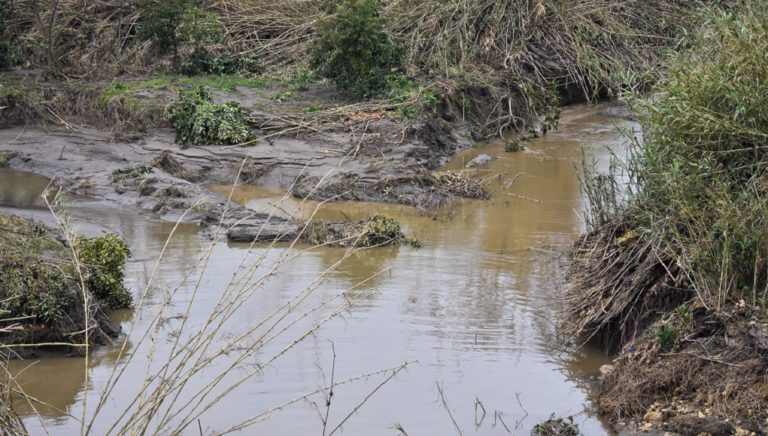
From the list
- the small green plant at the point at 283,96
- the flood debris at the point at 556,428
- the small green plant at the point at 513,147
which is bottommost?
the flood debris at the point at 556,428

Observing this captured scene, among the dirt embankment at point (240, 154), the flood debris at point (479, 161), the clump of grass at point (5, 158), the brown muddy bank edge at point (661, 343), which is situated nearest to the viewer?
the brown muddy bank edge at point (661, 343)

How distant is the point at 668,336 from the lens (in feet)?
19.1

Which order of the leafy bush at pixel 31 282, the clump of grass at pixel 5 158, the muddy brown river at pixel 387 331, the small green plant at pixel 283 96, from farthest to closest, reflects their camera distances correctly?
the small green plant at pixel 283 96, the clump of grass at pixel 5 158, the leafy bush at pixel 31 282, the muddy brown river at pixel 387 331

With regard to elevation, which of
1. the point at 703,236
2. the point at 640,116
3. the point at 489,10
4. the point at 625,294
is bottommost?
the point at 625,294

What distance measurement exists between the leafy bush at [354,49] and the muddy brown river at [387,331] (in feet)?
11.2

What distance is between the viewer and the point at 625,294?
20.9 ft

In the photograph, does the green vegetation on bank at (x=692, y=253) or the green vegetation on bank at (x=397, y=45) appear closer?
the green vegetation on bank at (x=692, y=253)

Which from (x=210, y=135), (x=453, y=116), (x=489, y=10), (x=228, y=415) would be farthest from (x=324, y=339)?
(x=489, y=10)

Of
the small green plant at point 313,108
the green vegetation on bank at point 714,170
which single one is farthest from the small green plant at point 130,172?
the green vegetation on bank at point 714,170

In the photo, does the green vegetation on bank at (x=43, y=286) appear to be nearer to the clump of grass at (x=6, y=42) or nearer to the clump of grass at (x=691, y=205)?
the clump of grass at (x=691, y=205)

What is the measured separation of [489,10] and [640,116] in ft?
31.2

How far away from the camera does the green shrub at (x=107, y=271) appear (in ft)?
24.5

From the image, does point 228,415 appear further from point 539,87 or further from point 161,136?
point 539,87

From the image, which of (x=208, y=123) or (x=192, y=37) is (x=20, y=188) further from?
(x=192, y=37)
